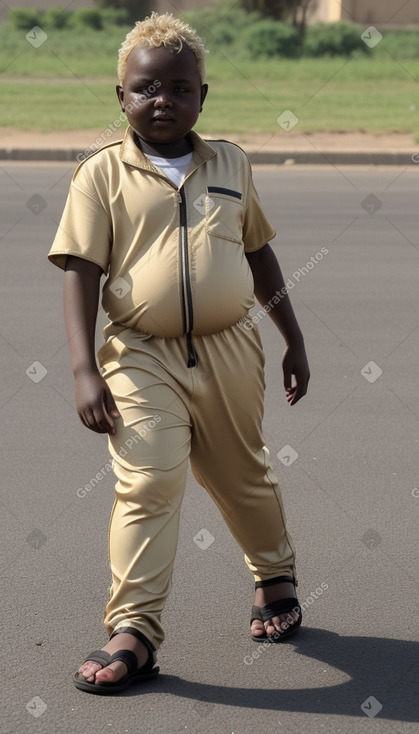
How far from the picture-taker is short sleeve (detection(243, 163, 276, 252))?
3.47 m

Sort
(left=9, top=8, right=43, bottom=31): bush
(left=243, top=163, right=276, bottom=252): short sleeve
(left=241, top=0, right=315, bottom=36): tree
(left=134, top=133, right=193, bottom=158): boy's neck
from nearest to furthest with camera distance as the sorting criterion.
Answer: (left=134, top=133, right=193, bottom=158): boy's neck → (left=243, top=163, right=276, bottom=252): short sleeve → (left=241, top=0, right=315, bottom=36): tree → (left=9, top=8, right=43, bottom=31): bush

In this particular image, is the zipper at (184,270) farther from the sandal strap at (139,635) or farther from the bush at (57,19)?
the bush at (57,19)

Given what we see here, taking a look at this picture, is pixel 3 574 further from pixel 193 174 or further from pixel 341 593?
pixel 193 174

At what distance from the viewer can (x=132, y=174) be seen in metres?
3.25

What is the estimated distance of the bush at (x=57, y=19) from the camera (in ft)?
170

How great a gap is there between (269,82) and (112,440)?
26294 mm

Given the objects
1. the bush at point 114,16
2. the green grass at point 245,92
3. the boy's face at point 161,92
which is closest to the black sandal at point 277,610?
the boy's face at point 161,92

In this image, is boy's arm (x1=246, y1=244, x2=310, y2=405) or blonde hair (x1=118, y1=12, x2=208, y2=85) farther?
boy's arm (x1=246, y1=244, x2=310, y2=405)

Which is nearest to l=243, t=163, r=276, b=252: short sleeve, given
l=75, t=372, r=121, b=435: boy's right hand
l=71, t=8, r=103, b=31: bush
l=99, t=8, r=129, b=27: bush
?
l=75, t=372, r=121, b=435: boy's right hand

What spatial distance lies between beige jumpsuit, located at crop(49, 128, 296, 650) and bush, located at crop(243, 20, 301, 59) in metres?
36.0

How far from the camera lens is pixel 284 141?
58.1 feet

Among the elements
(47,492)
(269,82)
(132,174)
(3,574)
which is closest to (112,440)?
(132,174)

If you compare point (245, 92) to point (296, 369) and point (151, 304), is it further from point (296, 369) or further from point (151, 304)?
point (151, 304)

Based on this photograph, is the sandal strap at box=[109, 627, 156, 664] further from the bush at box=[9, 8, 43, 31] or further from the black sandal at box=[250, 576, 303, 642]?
the bush at box=[9, 8, 43, 31]
